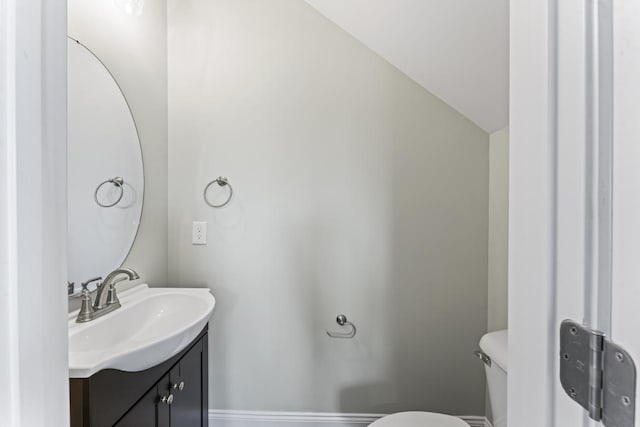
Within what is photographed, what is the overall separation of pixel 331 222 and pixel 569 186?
1336 mm

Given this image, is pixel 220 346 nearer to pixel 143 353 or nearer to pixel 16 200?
pixel 143 353

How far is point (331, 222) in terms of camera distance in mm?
1642

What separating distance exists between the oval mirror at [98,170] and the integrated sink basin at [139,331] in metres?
0.18

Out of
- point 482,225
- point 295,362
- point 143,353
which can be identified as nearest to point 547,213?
point 143,353

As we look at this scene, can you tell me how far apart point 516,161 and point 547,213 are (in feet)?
0.30

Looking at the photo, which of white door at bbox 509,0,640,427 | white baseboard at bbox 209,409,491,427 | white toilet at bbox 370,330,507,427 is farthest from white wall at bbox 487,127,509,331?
white door at bbox 509,0,640,427

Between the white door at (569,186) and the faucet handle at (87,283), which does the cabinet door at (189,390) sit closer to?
the faucet handle at (87,283)

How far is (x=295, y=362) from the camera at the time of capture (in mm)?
1644

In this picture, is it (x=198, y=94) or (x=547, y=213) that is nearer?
(x=547, y=213)

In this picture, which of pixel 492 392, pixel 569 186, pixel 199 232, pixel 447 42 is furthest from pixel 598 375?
pixel 199 232

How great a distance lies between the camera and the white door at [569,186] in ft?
0.91

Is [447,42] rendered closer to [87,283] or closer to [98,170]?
[98,170]

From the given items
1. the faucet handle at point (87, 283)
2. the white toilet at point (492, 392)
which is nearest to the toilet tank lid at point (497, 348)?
the white toilet at point (492, 392)

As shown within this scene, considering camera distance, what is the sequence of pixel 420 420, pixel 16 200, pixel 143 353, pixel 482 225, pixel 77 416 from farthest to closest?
pixel 482 225 → pixel 420 420 → pixel 143 353 → pixel 77 416 → pixel 16 200
